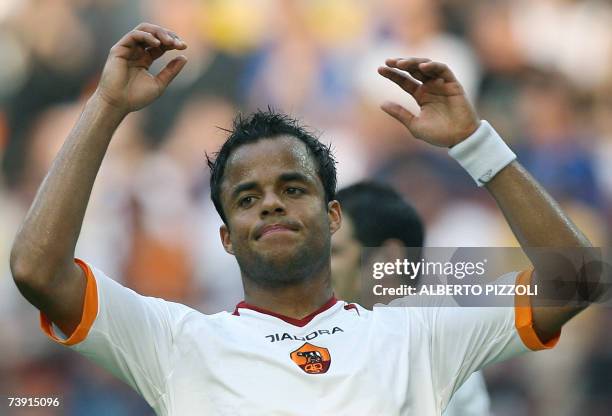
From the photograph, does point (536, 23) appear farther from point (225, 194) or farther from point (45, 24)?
point (225, 194)

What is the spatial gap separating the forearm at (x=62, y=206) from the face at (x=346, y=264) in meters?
1.63

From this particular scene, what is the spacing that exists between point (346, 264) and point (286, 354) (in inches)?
50.8

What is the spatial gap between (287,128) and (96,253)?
2890 millimetres

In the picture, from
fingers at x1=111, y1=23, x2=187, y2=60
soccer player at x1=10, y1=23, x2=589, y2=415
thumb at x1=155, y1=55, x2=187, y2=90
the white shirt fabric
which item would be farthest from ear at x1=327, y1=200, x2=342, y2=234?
the white shirt fabric

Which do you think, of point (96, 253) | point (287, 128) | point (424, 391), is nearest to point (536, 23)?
point (96, 253)

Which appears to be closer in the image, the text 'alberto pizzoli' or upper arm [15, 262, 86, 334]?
upper arm [15, 262, 86, 334]

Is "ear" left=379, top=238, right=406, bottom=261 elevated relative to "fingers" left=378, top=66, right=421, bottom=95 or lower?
elevated

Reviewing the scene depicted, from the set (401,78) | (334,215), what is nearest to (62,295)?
(334,215)

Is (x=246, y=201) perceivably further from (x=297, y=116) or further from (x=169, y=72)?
(x=297, y=116)

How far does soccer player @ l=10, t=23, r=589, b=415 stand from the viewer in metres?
2.93

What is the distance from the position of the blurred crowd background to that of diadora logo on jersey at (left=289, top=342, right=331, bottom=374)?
2.95 meters

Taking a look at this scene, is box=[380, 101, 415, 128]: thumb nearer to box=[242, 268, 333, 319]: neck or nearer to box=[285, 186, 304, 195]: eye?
box=[285, 186, 304, 195]: eye

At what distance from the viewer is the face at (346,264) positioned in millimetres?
4320

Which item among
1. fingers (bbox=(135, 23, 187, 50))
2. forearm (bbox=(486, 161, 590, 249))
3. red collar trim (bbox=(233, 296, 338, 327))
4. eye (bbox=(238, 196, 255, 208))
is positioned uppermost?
fingers (bbox=(135, 23, 187, 50))
